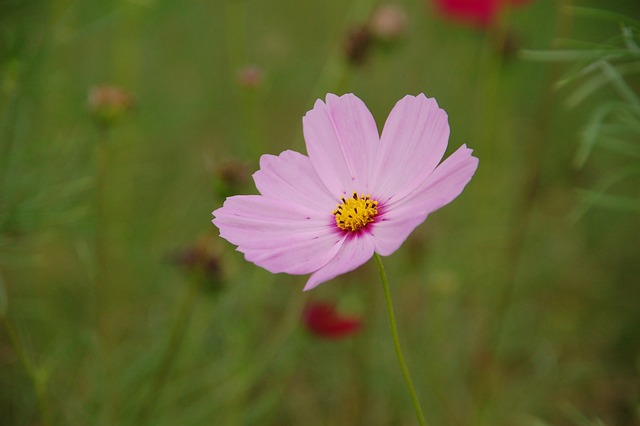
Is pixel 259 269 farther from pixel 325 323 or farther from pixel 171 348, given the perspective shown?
pixel 171 348

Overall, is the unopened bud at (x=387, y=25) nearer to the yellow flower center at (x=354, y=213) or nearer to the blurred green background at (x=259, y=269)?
the blurred green background at (x=259, y=269)

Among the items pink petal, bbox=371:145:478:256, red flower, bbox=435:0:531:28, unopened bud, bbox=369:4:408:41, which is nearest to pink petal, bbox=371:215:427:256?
pink petal, bbox=371:145:478:256

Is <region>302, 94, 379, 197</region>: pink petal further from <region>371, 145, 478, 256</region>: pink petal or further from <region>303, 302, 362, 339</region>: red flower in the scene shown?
<region>303, 302, 362, 339</region>: red flower

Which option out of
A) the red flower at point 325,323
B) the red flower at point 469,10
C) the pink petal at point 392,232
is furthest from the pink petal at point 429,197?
the red flower at point 469,10

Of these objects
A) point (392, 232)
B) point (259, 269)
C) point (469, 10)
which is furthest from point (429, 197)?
point (469, 10)

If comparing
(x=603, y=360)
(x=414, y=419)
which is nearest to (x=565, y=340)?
(x=603, y=360)

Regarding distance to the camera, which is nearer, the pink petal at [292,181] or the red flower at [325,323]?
the pink petal at [292,181]

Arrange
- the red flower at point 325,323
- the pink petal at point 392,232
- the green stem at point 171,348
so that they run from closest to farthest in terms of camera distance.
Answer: the pink petal at point 392,232 → the green stem at point 171,348 → the red flower at point 325,323

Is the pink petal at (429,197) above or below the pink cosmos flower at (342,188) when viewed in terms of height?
below
